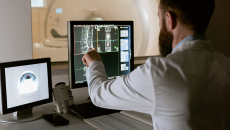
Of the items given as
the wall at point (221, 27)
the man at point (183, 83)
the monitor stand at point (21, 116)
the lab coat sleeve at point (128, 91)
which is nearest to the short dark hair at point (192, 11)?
the man at point (183, 83)

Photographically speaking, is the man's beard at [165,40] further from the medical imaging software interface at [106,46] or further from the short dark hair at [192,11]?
the medical imaging software interface at [106,46]

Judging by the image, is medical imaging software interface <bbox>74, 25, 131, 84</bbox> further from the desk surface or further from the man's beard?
the man's beard

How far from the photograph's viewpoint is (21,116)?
4.09ft

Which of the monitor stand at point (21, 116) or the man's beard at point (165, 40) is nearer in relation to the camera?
the man's beard at point (165, 40)

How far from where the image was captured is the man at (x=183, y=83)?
2.67 ft

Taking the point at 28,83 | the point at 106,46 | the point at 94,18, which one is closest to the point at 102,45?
the point at 106,46

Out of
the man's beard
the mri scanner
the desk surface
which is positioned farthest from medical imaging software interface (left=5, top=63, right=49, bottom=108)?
the man's beard

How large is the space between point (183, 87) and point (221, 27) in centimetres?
186

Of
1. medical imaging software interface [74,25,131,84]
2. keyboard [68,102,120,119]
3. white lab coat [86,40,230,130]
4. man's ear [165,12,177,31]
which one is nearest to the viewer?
white lab coat [86,40,230,130]

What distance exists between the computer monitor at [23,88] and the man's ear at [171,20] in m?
0.71

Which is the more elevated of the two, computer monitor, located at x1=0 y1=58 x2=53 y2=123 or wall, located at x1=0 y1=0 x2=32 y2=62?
wall, located at x1=0 y1=0 x2=32 y2=62

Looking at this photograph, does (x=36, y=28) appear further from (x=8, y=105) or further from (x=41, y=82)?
(x=8, y=105)

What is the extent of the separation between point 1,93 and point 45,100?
258mm

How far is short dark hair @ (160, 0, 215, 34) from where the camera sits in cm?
90
